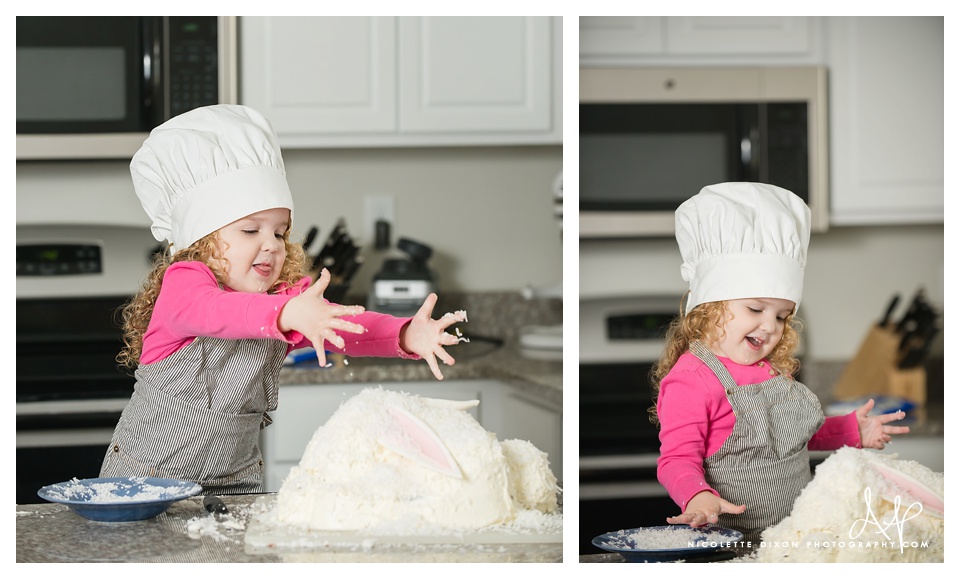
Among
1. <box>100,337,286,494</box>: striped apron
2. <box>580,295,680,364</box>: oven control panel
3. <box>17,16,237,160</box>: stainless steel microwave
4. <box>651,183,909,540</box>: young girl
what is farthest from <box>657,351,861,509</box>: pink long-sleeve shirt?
<box>17,16,237,160</box>: stainless steel microwave

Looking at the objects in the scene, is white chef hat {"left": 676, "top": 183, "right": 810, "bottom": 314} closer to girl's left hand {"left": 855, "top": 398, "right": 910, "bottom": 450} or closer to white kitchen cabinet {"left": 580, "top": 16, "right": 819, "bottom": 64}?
girl's left hand {"left": 855, "top": 398, "right": 910, "bottom": 450}

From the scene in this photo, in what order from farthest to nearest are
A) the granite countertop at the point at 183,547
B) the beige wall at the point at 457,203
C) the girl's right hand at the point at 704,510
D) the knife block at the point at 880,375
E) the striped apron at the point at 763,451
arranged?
the beige wall at the point at 457,203, the knife block at the point at 880,375, the striped apron at the point at 763,451, the girl's right hand at the point at 704,510, the granite countertop at the point at 183,547

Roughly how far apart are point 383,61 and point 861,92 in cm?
105

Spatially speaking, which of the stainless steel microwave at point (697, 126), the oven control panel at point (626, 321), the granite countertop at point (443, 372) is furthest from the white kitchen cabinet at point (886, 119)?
the granite countertop at point (443, 372)

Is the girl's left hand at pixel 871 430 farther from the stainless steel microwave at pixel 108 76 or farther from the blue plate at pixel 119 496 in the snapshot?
the stainless steel microwave at pixel 108 76

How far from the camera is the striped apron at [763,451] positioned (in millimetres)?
1031

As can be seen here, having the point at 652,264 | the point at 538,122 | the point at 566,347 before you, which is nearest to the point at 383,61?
the point at 538,122

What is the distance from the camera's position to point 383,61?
2.05m

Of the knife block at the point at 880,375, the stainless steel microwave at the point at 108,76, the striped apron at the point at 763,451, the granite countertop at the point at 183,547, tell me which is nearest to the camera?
the granite countertop at the point at 183,547

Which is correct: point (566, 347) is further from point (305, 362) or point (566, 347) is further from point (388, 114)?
point (388, 114)

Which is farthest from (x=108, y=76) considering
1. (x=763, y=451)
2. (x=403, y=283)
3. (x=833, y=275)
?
(x=833, y=275)

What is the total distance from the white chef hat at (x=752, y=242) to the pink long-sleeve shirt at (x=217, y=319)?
0.37m

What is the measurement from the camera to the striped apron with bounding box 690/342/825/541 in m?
1.03

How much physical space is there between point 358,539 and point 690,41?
1522mm
